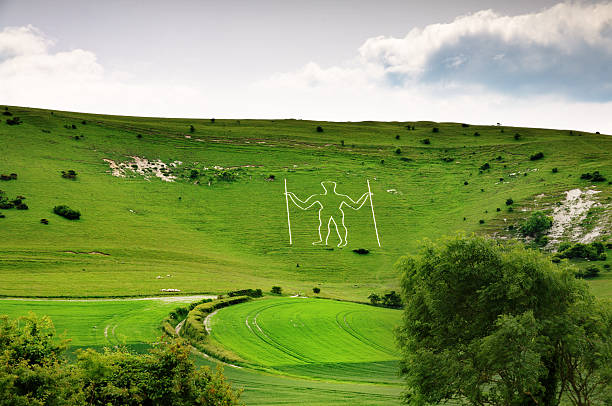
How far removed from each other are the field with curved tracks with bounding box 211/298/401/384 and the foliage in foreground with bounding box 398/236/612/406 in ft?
41.8

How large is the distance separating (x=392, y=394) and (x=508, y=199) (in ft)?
292

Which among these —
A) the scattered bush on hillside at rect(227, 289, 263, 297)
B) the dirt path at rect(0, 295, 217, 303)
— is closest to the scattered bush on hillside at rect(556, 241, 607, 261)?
the scattered bush on hillside at rect(227, 289, 263, 297)


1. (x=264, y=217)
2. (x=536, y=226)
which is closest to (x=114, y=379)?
(x=264, y=217)

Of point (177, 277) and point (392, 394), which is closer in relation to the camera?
point (392, 394)

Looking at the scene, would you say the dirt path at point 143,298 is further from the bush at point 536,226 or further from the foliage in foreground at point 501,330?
the bush at point 536,226

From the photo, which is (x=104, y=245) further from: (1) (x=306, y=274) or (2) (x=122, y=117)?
(2) (x=122, y=117)

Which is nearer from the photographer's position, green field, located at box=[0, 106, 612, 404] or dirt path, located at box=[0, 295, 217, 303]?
green field, located at box=[0, 106, 612, 404]

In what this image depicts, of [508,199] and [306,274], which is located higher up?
[508,199]

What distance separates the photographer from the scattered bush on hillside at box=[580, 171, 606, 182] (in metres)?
109

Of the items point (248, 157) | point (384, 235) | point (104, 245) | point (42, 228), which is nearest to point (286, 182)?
point (248, 157)

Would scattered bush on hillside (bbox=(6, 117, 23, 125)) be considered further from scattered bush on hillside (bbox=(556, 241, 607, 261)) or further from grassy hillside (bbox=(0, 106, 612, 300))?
scattered bush on hillside (bbox=(556, 241, 607, 261))

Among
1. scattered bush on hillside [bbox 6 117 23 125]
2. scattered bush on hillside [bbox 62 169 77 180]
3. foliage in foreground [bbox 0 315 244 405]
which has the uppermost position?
scattered bush on hillside [bbox 6 117 23 125]

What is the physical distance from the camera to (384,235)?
353 ft

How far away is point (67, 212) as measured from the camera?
309 feet
